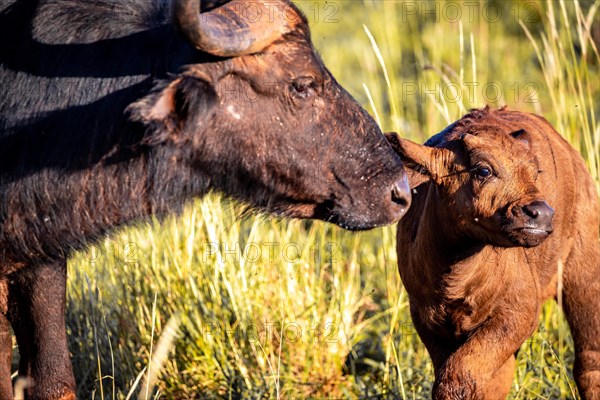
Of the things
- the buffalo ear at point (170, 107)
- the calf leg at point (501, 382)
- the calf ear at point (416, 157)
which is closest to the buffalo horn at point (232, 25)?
the buffalo ear at point (170, 107)

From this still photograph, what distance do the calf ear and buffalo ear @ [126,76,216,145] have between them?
119 centimetres

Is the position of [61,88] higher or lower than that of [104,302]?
higher

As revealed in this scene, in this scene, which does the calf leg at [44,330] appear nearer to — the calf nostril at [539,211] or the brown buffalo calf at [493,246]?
the brown buffalo calf at [493,246]

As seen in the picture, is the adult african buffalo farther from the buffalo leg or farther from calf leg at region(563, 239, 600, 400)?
calf leg at region(563, 239, 600, 400)

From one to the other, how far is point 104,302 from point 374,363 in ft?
5.20

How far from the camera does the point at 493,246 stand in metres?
5.11

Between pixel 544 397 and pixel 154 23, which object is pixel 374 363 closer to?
pixel 544 397

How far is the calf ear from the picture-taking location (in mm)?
4922

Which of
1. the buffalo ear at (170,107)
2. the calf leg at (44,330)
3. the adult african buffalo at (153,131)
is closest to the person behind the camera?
the buffalo ear at (170,107)

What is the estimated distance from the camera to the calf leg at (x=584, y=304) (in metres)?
5.54

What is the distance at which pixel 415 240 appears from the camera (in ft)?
17.7

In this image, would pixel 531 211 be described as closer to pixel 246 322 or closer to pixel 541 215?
pixel 541 215

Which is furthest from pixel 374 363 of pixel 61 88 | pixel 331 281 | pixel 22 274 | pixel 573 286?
pixel 61 88

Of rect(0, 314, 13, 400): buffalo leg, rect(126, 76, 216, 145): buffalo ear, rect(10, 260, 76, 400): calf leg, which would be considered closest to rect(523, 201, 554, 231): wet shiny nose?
rect(126, 76, 216, 145): buffalo ear
